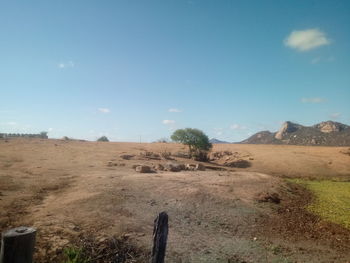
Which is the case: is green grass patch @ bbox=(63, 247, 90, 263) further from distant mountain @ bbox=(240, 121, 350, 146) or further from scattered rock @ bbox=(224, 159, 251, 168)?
distant mountain @ bbox=(240, 121, 350, 146)

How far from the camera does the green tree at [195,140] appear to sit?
146ft

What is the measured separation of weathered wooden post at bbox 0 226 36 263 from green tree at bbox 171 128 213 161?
4095cm

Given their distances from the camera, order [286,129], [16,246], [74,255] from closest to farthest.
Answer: [16,246] → [74,255] → [286,129]

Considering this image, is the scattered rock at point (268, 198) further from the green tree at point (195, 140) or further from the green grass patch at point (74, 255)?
the green tree at point (195, 140)

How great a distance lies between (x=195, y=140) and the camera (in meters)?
44.9

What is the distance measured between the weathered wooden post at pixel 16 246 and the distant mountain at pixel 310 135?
310 ft

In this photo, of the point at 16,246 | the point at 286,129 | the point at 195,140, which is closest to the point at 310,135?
the point at 286,129

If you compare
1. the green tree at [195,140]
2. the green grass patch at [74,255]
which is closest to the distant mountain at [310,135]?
the green tree at [195,140]

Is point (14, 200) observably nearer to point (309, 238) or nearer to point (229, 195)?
point (229, 195)

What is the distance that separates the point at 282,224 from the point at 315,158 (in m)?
39.0

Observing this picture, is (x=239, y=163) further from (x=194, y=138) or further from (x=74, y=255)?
(x=74, y=255)

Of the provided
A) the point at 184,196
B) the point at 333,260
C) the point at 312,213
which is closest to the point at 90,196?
the point at 184,196

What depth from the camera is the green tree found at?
44.6 m

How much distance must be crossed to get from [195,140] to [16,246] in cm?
4191
